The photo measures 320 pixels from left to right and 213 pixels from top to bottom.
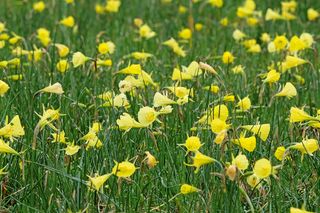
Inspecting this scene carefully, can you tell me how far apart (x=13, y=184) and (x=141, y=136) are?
1.94 ft

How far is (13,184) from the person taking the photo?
3.02m

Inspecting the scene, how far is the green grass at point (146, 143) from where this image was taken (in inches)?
109

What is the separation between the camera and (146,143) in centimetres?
326

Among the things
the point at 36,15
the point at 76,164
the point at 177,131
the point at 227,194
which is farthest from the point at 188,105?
the point at 36,15

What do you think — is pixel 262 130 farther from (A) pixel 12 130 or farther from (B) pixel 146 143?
(A) pixel 12 130

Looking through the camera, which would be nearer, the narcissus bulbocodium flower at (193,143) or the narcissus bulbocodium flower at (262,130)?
the narcissus bulbocodium flower at (193,143)

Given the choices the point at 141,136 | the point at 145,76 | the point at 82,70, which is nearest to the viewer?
the point at 141,136

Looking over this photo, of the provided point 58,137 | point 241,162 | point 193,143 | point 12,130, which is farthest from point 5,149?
point 241,162

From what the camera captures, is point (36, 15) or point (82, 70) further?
point (36, 15)

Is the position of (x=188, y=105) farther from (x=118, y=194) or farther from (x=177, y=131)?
(x=118, y=194)

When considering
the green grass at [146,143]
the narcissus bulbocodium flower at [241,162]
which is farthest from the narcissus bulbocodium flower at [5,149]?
the narcissus bulbocodium flower at [241,162]

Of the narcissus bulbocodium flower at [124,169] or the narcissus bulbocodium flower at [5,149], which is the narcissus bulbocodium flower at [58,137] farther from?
the narcissus bulbocodium flower at [124,169]

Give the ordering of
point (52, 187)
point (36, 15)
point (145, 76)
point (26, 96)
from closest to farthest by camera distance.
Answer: point (52, 187)
point (145, 76)
point (26, 96)
point (36, 15)

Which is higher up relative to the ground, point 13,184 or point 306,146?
point 306,146
